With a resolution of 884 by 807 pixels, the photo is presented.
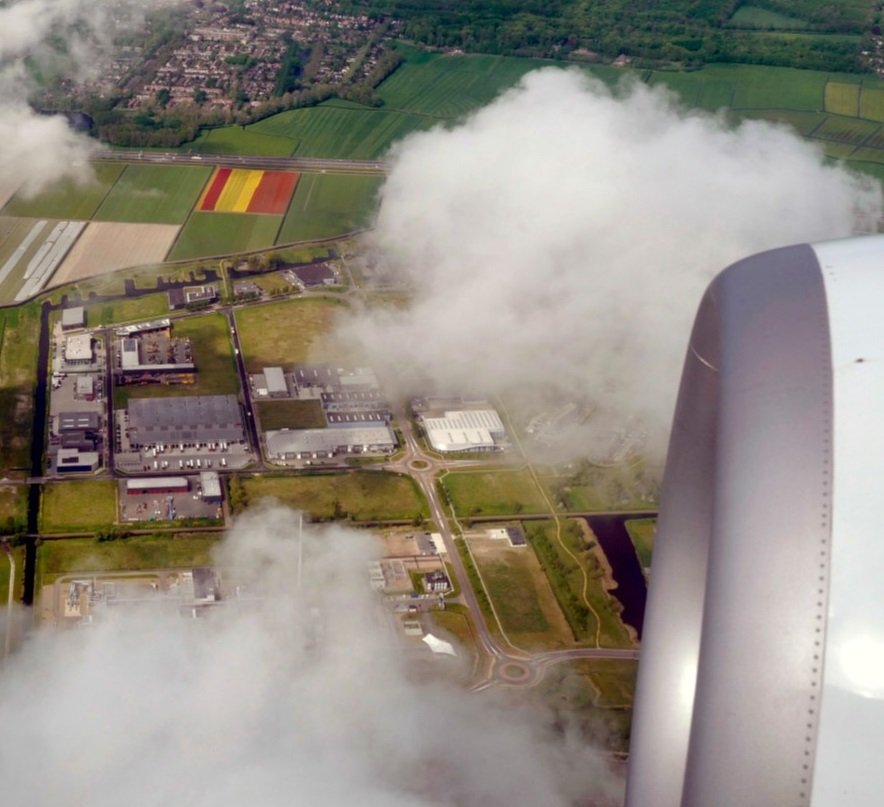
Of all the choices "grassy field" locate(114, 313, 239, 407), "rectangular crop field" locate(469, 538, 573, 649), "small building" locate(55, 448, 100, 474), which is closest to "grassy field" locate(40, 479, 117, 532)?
"small building" locate(55, 448, 100, 474)

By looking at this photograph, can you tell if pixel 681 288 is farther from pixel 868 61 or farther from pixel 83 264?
pixel 868 61

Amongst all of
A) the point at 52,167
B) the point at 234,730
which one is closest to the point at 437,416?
the point at 234,730

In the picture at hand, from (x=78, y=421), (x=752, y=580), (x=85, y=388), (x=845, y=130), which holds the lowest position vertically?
(x=752, y=580)

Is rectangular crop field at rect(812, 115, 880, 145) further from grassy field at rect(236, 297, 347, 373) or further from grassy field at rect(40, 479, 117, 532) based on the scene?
grassy field at rect(40, 479, 117, 532)

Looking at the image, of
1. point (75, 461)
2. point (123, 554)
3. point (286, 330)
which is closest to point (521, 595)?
point (123, 554)

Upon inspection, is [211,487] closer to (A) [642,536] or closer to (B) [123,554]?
(B) [123,554]

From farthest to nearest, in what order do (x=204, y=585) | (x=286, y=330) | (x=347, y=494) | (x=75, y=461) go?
(x=286, y=330) → (x=75, y=461) → (x=347, y=494) → (x=204, y=585)
